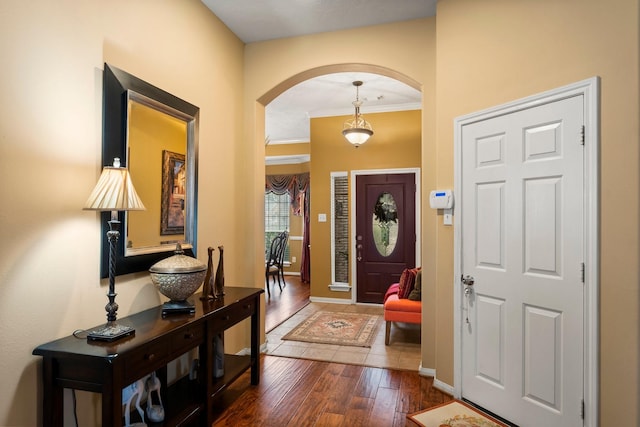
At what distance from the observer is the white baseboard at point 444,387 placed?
2843 millimetres

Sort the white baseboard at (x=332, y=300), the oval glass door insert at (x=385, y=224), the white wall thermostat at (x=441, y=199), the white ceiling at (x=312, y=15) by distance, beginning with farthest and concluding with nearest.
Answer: the white baseboard at (x=332, y=300) → the oval glass door insert at (x=385, y=224) → the white ceiling at (x=312, y=15) → the white wall thermostat at (x=441, y=199)

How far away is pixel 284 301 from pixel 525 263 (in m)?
4.41

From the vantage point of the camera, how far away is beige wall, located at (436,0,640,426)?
188 cm

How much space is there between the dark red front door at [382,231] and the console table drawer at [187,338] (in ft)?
12.9

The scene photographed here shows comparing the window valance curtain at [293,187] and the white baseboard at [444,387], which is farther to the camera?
the window valance curtain at [293,187]

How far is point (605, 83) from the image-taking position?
198 centimetres

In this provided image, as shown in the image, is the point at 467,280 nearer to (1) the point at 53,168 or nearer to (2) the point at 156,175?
(2) the point at 156,175

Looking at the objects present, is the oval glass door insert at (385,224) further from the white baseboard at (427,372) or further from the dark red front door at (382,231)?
the white baseboard at (427,372)

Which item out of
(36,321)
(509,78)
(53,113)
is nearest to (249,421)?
(36,321)

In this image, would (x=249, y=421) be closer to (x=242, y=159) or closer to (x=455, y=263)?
(x=455, y=263)

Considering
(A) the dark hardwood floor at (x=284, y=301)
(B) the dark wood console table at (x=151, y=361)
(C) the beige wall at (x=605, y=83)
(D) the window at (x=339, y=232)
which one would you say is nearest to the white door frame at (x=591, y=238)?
(C) the beige wall at (x=605, y=83)

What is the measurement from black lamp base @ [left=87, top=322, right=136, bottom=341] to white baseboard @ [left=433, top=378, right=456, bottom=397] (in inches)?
88.6

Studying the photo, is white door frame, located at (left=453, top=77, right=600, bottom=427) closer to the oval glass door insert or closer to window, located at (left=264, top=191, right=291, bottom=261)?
the oval glass door insert

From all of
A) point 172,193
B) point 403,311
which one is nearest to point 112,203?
point 172,193
